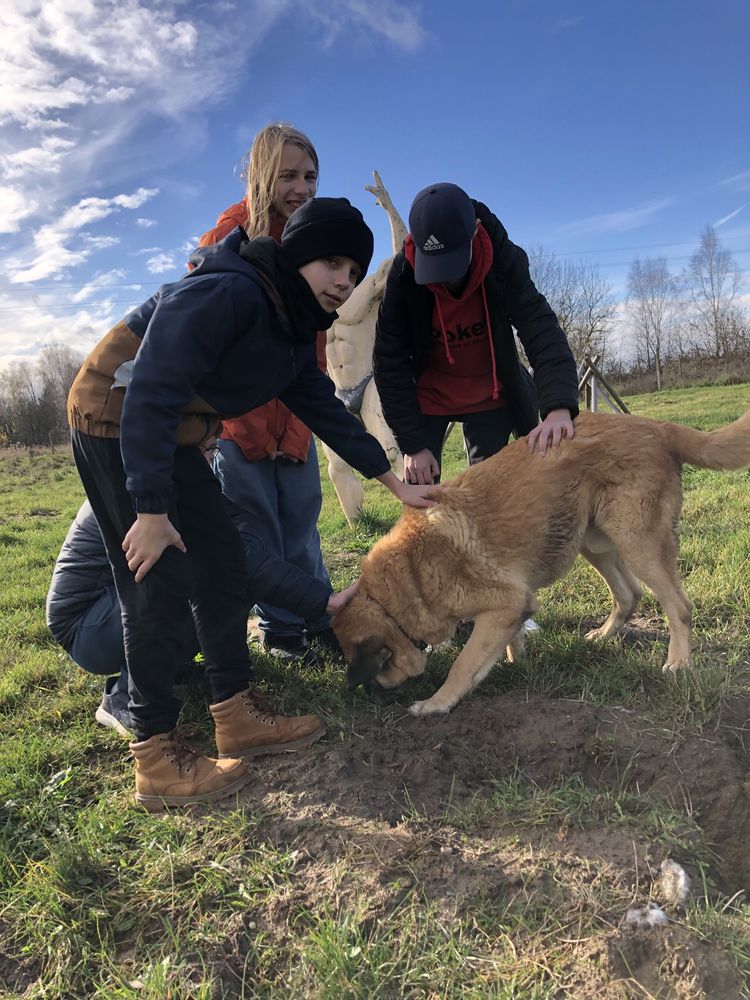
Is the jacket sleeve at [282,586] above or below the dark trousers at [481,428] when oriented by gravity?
below

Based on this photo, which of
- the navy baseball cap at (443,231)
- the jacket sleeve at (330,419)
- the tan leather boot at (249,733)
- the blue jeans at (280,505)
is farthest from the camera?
the blue jeans at (280,505)

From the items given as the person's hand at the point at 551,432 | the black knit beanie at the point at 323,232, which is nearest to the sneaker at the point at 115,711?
the black knit beanie at the point at 323,232

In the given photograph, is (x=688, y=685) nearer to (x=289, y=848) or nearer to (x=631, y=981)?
(x=631, y=981)

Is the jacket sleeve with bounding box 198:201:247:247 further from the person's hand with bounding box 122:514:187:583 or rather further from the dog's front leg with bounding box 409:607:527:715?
the dog's front leg with bounding box 409:607:527:715

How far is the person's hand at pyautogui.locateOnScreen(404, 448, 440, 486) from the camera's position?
4094 millimetres

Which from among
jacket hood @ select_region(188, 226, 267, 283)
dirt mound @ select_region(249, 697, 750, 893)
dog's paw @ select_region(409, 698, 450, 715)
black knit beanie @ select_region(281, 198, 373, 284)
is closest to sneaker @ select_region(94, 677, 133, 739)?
dirt mound @ select_region(249, 697, 750, 893)

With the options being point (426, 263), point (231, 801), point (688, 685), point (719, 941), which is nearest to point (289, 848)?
point (231, 801)

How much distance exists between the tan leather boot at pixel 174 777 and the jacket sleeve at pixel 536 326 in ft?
8.44

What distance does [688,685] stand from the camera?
9.75ft

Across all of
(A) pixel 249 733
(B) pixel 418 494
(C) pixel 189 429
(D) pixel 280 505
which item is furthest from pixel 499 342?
(A) pixel 249 733

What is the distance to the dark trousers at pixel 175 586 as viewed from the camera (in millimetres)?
2559

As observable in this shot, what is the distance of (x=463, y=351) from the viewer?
155 inches

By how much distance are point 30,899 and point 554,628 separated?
10.6 feet

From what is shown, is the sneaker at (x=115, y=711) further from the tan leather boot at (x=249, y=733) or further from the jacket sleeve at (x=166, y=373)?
the jacket sleeve at (x=166, y=373)
